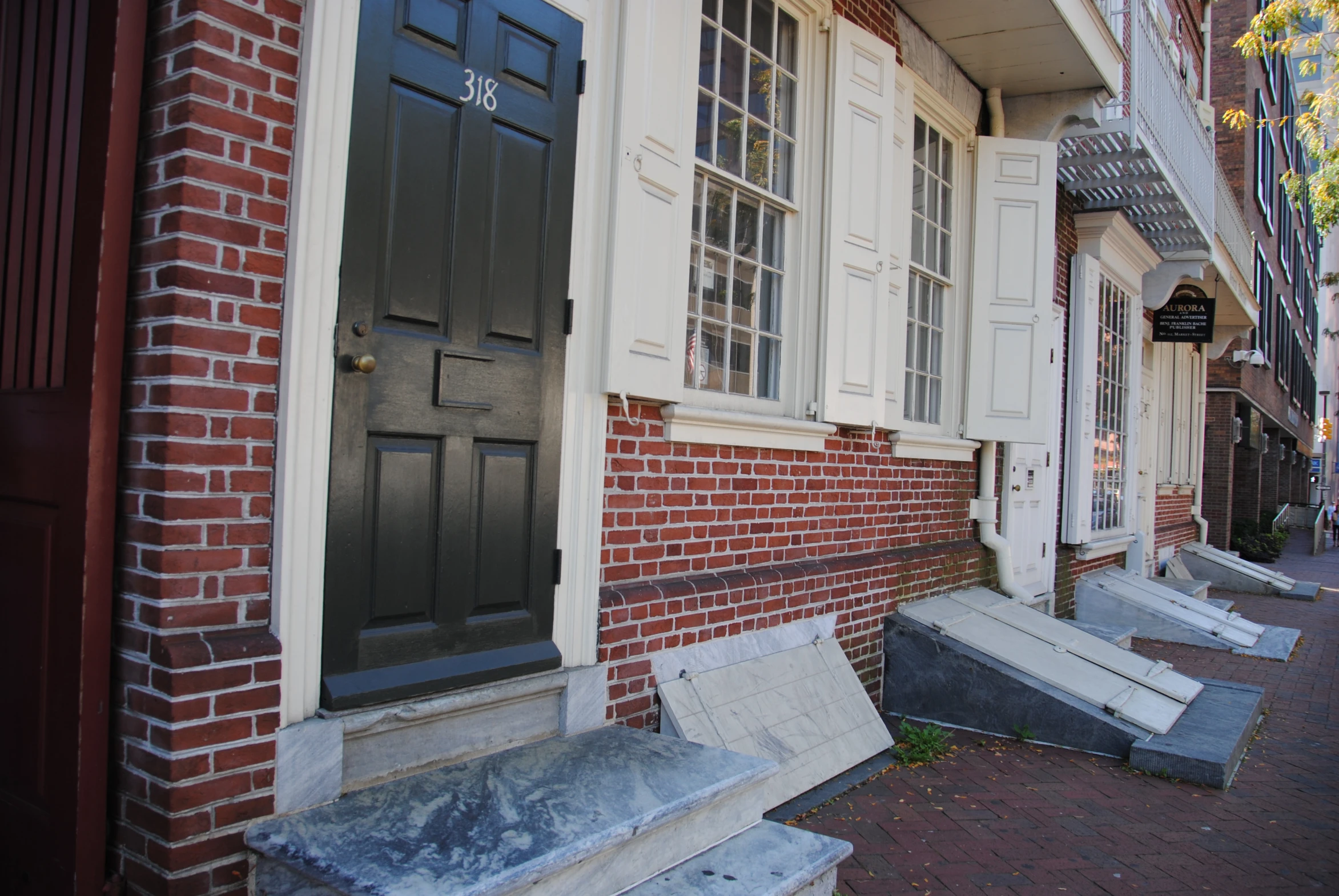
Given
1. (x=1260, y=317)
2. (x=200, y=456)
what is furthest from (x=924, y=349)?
(x=1260, y=317)

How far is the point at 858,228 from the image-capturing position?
5.29 m

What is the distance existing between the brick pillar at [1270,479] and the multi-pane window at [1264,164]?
602 cm

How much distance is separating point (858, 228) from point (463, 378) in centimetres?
304

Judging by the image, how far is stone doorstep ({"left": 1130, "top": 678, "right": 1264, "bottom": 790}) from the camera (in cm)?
480

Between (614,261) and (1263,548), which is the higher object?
(614,261)

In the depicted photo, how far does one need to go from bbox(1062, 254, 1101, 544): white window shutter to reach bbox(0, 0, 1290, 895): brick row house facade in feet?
7.61

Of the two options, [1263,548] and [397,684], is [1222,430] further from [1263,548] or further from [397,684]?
[397,684]

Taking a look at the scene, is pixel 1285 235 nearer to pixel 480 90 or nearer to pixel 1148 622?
pixel 1148 622

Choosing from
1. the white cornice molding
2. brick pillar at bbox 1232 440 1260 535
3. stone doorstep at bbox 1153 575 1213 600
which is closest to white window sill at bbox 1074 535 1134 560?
stone doorstep at bbox 1153 575 1213 600

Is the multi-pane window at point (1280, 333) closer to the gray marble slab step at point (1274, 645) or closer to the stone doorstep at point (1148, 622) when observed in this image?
the gray marble slab step at point (1274, 645)

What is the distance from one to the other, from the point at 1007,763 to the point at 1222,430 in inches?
654

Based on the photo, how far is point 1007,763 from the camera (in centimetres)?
496

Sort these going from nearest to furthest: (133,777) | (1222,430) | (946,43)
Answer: (133,777) → (946,43) → (1222,430)

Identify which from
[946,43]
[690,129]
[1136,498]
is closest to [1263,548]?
[1136,498]
